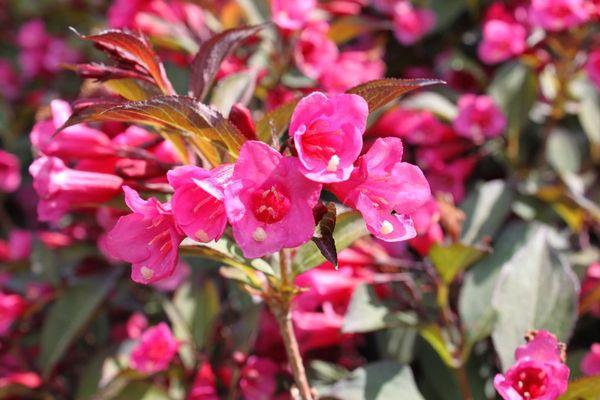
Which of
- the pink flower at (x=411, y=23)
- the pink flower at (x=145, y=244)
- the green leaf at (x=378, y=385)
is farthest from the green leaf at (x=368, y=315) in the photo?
the pink flower at (x=411, y=23)

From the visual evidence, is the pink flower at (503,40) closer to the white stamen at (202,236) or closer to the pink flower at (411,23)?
the pink flower at (411,23)

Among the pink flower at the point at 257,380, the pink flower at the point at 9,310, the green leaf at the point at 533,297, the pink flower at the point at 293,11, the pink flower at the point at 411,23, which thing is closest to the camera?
the green leaf at the point at 533,297

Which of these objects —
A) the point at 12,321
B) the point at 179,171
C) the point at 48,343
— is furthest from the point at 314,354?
the point at 179,171

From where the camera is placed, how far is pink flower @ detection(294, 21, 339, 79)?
1.95m

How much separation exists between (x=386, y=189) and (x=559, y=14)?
3.45 ft

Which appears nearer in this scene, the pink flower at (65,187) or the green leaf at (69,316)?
the pink flower at (65,187)

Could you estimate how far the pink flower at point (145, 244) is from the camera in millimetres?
945

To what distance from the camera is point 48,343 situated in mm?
1665

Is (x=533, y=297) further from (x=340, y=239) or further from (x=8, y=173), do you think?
(x=8, y=173)

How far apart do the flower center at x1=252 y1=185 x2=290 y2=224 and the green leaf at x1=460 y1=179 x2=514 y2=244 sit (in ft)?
2.53

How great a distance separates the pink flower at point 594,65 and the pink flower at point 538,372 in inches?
41.6

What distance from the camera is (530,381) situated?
41.0 inches

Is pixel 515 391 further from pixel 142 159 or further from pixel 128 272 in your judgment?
pixel 128 272

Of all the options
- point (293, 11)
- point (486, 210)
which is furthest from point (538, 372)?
point (293, 11)
